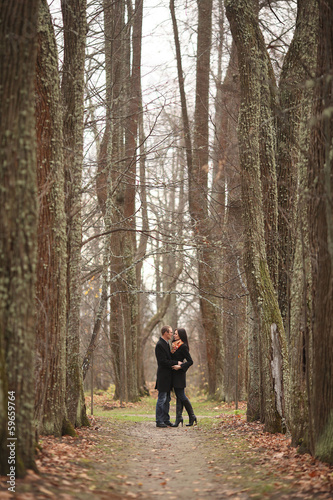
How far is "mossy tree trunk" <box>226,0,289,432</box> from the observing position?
9.07m

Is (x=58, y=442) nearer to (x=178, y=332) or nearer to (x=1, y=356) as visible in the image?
(x=1, y=356)

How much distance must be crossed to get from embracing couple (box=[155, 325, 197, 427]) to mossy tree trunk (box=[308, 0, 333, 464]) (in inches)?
206

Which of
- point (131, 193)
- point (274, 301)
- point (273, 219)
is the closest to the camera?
point (274, 301)

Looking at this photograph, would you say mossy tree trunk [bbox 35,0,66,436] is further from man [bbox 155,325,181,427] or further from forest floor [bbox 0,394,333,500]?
man [bbox 155,325,181,427]

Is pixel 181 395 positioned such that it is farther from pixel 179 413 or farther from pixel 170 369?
pixel 170 369

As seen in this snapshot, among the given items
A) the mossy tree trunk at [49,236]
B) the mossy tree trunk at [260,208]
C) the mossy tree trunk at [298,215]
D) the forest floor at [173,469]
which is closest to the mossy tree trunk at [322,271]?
the mossy tree trunk at [298,215]

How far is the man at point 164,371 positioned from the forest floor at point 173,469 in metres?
1.49

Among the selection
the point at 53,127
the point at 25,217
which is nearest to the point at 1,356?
the point at 25,217

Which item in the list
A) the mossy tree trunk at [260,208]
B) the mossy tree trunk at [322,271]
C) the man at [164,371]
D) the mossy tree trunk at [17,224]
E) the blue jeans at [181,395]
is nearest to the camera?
the mossy tree trunk at [17,224]

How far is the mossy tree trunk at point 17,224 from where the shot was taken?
4.92m

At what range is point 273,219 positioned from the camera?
10336mm

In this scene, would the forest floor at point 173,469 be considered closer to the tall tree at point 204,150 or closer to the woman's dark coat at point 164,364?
the woman's dark coat at point 164,364

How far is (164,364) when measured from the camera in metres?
11.2

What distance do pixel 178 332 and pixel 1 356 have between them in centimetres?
678
